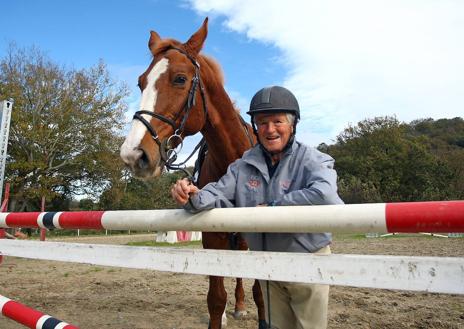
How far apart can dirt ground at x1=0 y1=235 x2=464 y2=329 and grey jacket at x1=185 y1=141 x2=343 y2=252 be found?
2730mm

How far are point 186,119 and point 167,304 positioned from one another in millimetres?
3186

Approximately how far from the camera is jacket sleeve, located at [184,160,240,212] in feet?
5.59

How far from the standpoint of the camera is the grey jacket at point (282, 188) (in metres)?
1.78

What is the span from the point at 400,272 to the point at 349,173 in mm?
48108

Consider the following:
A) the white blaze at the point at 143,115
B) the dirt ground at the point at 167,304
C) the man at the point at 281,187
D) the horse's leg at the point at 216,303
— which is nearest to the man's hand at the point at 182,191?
the man at the point at 281,187

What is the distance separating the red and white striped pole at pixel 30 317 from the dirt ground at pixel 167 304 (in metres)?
1.83

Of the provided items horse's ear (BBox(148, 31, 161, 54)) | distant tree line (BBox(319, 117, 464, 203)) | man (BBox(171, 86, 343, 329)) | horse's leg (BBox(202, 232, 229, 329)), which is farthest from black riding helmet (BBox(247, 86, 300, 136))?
distant tree line (BBox(319, 117, 464, 203))

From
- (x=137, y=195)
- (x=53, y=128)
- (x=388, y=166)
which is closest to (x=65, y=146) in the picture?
(x=53, y=128)

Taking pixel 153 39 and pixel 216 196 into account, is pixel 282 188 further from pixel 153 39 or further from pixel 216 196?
pixel 153 39

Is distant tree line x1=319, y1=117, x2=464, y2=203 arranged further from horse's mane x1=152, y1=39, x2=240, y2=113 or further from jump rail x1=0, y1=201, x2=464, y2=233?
jump rail x1=0, y1=201, x2=464, y2=233

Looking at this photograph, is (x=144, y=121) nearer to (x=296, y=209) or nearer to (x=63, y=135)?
(x=296, y=209)

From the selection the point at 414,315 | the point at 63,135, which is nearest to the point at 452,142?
the point at 63,135

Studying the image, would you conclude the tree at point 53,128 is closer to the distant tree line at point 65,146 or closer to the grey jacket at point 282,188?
the distant tree line at point 65,146

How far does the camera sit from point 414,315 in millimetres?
4406
